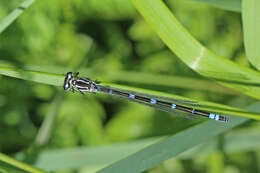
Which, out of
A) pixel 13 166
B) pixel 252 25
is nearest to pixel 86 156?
pixel 13 166

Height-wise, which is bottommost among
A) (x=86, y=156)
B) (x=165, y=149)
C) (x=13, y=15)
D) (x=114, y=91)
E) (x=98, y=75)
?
(x=86, y=156)

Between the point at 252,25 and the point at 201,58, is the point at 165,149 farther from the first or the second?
the point at 252,25

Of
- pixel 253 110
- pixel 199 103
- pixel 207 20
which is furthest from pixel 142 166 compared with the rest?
pixel 207 20

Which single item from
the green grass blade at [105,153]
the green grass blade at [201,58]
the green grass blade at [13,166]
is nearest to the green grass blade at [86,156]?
the green grass blade at [105,153]

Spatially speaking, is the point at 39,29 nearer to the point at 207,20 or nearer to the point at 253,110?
the point at 207,20

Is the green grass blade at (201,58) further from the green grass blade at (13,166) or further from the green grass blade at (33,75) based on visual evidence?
the green grass blade at (13,166)

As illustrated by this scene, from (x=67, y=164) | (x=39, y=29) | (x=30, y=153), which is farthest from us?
(x=39, y=29)

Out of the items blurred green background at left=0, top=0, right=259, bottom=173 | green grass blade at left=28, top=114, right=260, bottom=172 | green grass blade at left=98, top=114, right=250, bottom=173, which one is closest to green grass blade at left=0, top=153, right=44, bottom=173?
green grass blade at left=98, top=114, right=250, bottom=173

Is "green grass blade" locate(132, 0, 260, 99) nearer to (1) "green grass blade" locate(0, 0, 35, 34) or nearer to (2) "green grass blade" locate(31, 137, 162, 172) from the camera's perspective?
(1) "green grass blade" locate(0, 0, 35, 34)
